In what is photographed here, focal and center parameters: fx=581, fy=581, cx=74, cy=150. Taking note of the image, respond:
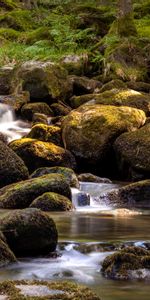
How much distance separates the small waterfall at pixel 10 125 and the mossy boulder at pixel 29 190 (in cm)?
525

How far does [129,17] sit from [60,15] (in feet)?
23.0

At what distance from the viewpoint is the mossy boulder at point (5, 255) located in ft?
20.0

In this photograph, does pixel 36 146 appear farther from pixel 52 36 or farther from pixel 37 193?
pixel 52 36

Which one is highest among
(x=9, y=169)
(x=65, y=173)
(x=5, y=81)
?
(x=5, y=81)

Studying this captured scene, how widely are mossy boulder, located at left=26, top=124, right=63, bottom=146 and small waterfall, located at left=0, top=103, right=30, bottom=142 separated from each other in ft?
3.10

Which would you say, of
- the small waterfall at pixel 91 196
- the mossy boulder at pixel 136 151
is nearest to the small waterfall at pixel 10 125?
the mossy boulder at pixel 136 151

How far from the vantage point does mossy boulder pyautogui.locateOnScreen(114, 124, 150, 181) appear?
12945mm

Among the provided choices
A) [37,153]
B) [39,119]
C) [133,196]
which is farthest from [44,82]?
[133,196]

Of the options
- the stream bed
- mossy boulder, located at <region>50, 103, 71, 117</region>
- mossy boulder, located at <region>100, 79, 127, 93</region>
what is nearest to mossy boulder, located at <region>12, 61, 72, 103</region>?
mossy boulder, located at <region>50, 103, 71, 117</region>

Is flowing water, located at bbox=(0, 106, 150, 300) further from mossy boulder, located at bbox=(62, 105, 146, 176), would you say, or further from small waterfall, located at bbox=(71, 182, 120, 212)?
mossy boulder, located at bbox=(62, 105, 146, 176)

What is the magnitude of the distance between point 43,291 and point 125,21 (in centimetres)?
1989

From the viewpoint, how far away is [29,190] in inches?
405

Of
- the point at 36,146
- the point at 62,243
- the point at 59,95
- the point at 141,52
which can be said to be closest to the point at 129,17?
the point at 141,52

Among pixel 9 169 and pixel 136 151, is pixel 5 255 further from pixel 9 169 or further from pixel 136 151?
pixel 136 151
